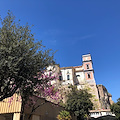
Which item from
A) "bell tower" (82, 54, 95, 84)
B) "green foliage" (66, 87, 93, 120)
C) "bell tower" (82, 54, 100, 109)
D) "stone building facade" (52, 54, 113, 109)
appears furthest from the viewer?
"bell tower" (82, 54, 95, 84)

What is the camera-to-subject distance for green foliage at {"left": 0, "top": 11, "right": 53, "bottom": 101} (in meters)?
7.96

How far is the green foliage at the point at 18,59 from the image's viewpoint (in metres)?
7.96

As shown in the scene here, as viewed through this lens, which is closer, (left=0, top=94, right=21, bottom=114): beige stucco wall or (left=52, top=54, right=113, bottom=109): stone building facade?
(left=0, top=94, right=21, bottom=114): beige stucco wall

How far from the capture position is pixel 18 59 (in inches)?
324

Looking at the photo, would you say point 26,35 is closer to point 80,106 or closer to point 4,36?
point 4,36

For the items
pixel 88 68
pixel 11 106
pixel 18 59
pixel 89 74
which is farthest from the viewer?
pixel 88 68

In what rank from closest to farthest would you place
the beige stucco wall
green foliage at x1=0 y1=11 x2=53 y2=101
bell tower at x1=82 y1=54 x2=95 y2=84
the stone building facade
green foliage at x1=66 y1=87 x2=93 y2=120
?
green foliage at x1=0 y1=11 x2=53 y2=101, the beige stucco wall, green foliage at x1=66 y1=87 x2=93 y2=120, the stone building facade, bell tower at x1=82 y1=54 x2=95 y2=84

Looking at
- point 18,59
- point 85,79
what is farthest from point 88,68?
point 18,59

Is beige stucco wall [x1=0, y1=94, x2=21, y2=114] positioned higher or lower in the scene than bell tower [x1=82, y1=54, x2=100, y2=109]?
lower

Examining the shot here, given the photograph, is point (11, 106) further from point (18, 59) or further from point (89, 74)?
point (89, 74)

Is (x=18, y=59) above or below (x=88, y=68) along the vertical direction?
below

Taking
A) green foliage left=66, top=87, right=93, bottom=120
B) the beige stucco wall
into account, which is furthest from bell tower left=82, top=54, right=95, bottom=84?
the beige stucco wall

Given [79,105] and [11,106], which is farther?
[79,105]

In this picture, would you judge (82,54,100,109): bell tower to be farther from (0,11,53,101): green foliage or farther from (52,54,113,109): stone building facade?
(0,11,53,101): green foliage
